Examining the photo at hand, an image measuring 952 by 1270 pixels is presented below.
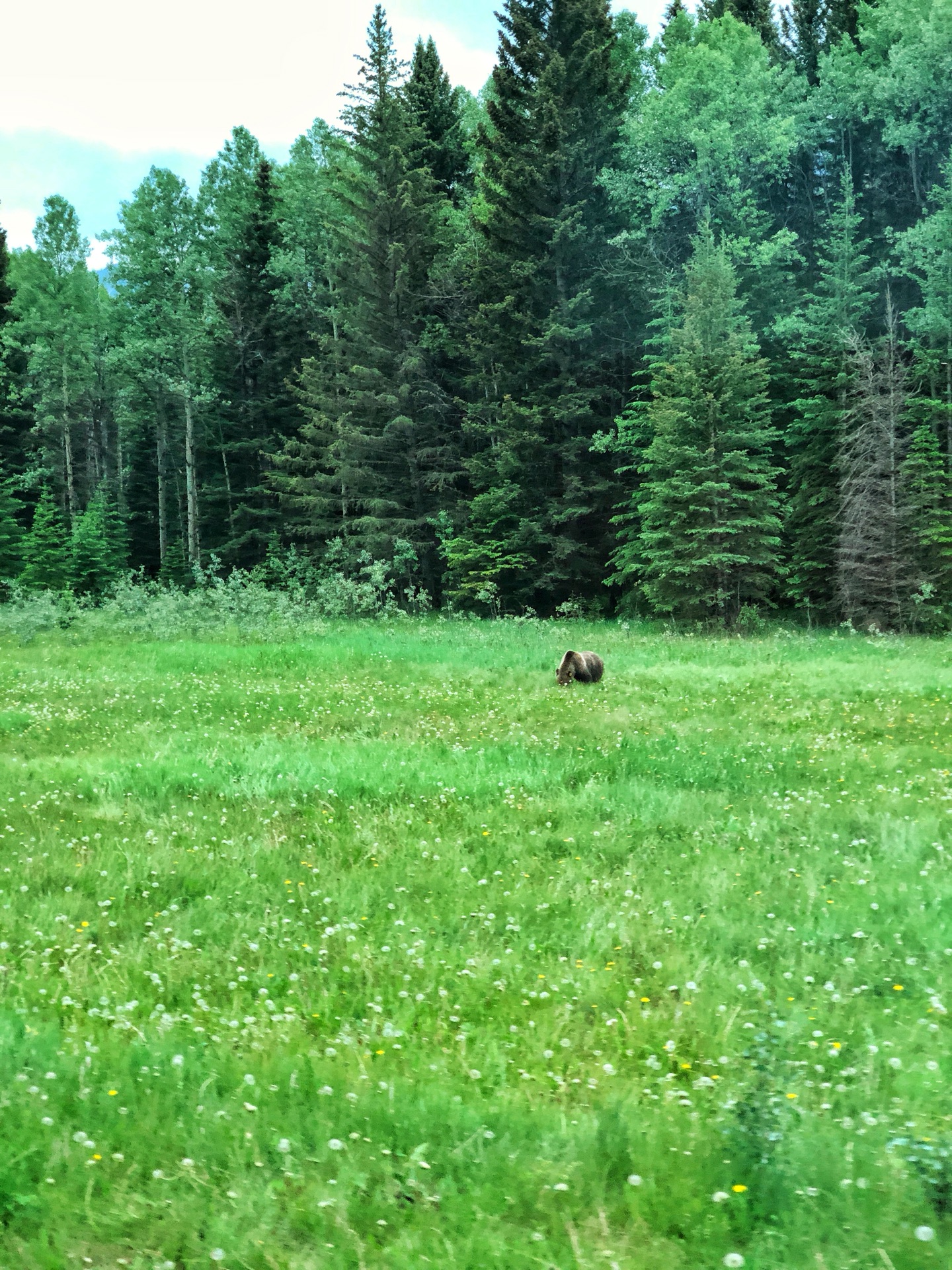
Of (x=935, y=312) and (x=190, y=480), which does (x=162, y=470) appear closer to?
(x=190, y=480)

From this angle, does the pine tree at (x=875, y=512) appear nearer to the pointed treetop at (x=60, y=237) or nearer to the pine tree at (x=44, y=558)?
the pine tree at (x=44, y=558)

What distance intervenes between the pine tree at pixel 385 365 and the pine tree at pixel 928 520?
669 inches

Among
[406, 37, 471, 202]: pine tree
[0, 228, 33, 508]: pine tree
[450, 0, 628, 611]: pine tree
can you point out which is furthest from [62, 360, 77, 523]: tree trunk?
[450, 0, 628, 611]: pine tree

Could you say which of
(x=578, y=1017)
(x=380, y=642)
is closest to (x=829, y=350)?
(x=380, y=642)

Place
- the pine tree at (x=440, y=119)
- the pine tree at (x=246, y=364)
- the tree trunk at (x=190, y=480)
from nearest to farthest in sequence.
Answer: the pine tree at (x=440, y=119) < the tree trunk at (x=190, y=480) < the pine tree at (x=246, y=364)

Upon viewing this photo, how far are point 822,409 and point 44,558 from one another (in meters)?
33.7

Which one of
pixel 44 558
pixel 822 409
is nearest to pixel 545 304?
pixel 822 409

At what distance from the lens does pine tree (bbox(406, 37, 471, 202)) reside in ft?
129

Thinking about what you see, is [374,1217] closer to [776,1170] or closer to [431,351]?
[776,1170]

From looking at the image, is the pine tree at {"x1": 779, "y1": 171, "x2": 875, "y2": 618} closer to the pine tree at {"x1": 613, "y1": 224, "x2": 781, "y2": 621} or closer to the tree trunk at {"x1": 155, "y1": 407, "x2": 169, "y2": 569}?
the pine tree at {"x1": 613, "y1": 224, "x2": 781, "y2": 621}

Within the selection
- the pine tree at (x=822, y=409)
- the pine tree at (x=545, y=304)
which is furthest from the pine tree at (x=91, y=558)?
the pine tree at (x=822, y=409)

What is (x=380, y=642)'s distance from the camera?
20422mm

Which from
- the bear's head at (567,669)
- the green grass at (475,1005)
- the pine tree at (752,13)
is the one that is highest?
the pine tree at (752,13)

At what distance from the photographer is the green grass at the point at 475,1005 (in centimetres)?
282
